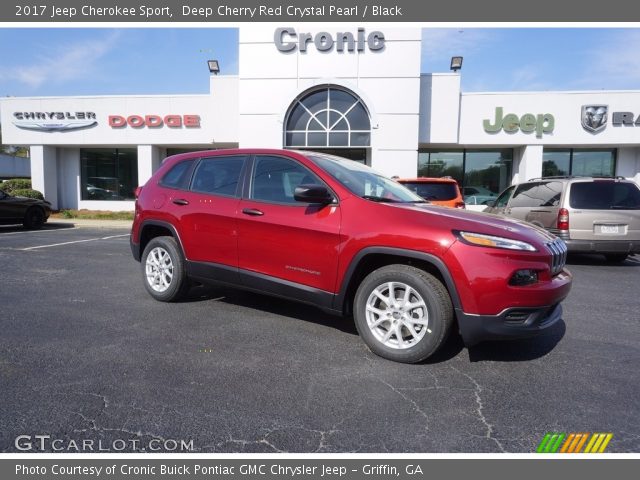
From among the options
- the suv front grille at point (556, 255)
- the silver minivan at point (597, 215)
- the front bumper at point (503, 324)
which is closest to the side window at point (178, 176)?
the front bumper at point (503, 324)

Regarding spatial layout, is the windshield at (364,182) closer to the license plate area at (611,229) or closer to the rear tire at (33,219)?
the license plate area at (611,229)

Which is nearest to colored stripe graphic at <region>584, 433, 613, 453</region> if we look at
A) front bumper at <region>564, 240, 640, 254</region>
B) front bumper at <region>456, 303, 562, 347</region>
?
front bumper at <region>456, 303, 562, 347</region>

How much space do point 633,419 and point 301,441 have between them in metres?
2.07

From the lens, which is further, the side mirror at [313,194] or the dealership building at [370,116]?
the dealership building at [370,116]

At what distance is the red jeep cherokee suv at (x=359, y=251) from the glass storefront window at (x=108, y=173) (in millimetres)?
18645

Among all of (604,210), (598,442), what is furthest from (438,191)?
(598,442)

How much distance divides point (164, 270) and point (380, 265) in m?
2.78

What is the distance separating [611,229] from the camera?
297 inches

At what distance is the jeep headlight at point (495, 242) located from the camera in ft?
10.0

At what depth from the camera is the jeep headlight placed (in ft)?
10.0

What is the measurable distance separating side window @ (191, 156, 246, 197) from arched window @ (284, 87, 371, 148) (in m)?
12.8

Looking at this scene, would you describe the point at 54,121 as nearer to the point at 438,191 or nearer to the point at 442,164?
the point at 442,164

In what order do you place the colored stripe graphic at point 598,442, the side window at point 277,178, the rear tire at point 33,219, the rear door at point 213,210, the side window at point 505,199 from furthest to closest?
the rear tire at point 33,219 → the side window at point 505,199 → the rear door at point 213,210 → the side window at point 277,178 → the colored stripe graphic at point 598,442

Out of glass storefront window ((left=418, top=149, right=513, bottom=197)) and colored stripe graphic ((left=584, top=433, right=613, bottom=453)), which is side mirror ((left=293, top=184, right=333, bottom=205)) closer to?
colored stripe graphic ((left=584, top=433, right=613, bottom=453))
